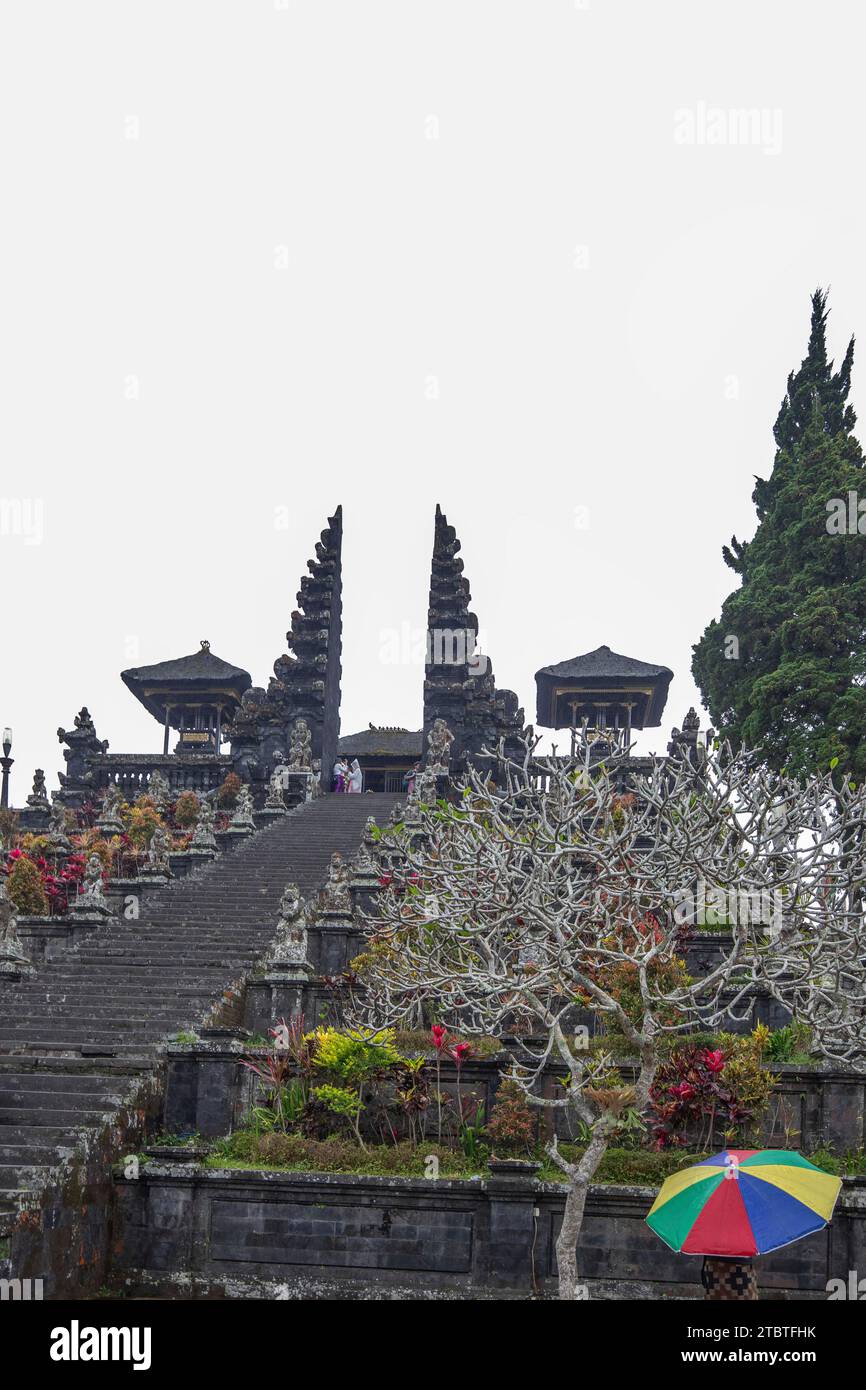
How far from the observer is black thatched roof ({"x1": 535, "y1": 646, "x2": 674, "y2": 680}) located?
4328 centimetres

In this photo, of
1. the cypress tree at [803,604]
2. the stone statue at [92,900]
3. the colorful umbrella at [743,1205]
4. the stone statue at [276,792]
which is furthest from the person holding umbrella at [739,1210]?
the stone statue at [276,792]

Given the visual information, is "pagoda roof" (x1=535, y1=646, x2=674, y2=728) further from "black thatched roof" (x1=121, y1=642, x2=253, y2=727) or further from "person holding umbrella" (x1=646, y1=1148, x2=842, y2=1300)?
"person holding umbrella" (x1=646, y1=1148, x2=842, y2=1300)

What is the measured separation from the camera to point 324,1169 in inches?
496

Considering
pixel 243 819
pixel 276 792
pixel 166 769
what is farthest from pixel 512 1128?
pixel 166 769

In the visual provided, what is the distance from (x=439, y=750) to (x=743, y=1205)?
27.0 metres

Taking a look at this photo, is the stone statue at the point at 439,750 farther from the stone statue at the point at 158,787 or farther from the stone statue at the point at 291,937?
the stone statue at the point at 291,937

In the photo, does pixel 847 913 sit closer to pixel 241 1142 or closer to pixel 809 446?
pixel 241 1142

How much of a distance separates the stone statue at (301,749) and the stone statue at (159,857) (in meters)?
11.6

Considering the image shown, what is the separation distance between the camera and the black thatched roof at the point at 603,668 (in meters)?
43.3

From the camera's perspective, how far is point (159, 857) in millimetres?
24219

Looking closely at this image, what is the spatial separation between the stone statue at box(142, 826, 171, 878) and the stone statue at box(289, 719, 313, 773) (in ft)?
37.9

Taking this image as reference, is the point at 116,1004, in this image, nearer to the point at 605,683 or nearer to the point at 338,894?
the point at 338,894

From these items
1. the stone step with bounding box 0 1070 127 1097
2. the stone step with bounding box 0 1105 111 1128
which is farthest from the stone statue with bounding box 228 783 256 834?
the stone step with bounding box 0 1105 111 1128
